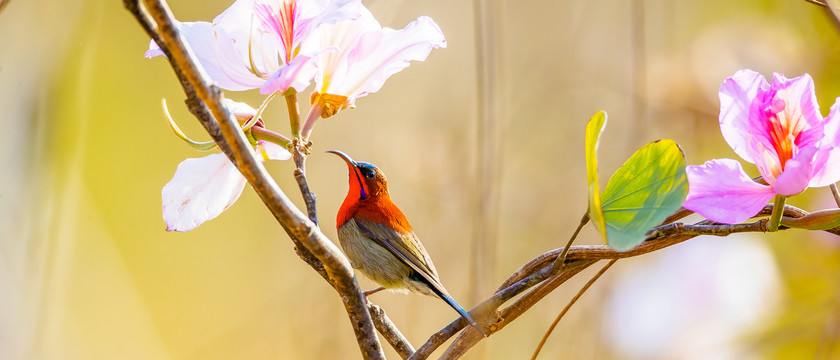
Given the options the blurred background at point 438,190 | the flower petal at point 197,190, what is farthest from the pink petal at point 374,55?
the blurred background at point 438,190

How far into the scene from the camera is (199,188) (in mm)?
603

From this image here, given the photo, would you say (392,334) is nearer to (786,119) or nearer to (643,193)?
(643,193)

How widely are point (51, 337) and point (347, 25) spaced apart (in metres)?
1.80

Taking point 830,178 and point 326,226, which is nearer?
point 830,178

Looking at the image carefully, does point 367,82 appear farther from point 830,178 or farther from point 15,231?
point 15,231

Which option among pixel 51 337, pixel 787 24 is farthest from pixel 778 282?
pixel 51 337

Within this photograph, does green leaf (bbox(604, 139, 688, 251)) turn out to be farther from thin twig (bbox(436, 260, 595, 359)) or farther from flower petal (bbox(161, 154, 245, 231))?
flower petal (bbox(161, 154, 245, 231))

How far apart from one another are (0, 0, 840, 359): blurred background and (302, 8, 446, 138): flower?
0.53 metres

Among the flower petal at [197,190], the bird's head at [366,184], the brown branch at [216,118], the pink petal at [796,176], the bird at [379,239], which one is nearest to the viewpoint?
the brown branch at [216,118]

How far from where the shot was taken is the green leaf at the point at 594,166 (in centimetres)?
44

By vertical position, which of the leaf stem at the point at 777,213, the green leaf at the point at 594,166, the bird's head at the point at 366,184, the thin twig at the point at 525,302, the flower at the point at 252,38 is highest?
the flower at the point at 252,38

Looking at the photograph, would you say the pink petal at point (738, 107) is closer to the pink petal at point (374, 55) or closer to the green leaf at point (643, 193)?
the green leaf at point (643, 193)

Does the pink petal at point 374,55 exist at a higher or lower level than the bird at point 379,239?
higher

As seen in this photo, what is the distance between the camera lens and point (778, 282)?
1529 millimetres
